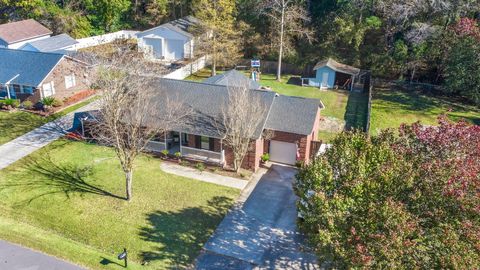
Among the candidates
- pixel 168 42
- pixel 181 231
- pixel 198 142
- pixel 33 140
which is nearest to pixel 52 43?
pixel 168 42

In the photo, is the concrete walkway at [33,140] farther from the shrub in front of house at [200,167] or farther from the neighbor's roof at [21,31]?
the neighbor's roof at [21,31]

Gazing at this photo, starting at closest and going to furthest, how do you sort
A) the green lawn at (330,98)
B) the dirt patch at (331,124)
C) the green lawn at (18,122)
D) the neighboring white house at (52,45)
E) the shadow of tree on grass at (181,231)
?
1. the shadow of tree on grass at (181,231)
2. the green lawn at (18,122)
3. the dirt patch at (331,124)
4. the green lawn at (330,98)
5. the neighboring white house at (52,45)

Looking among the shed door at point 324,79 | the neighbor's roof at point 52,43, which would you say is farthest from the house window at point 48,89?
the shed door at point 324,79

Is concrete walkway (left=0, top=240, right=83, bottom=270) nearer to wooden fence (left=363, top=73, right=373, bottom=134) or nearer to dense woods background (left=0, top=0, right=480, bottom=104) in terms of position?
wooden fence (left=363, top=73, right=373, bottom=134)

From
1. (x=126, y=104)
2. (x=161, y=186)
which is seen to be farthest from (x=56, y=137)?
(x=161, y=186)

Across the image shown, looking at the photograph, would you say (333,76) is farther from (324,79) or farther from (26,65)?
(26,65)

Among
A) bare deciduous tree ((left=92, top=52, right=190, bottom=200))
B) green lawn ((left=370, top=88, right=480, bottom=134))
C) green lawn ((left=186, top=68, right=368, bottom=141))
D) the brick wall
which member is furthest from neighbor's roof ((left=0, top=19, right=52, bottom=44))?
green lawn ((left=370, top=88, right=480, bottom=134))

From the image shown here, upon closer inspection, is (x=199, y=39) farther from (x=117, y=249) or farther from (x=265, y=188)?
(x=117, y=249)
